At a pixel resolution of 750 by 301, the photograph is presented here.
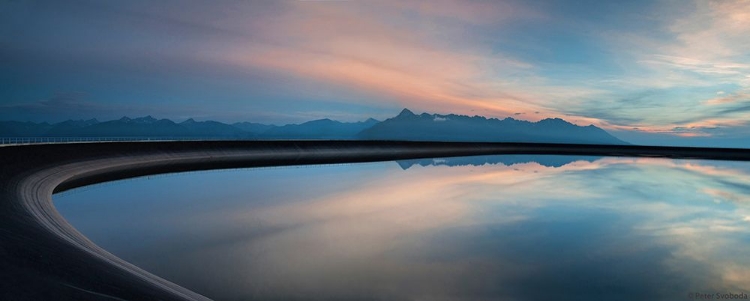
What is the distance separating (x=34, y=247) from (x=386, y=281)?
6.13 meters

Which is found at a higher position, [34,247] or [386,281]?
[34,247]

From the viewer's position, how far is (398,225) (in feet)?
58.4

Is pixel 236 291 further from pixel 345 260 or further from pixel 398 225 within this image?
pixel 398 225

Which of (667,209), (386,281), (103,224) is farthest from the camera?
(667,209)

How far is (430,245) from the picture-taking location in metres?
14.2

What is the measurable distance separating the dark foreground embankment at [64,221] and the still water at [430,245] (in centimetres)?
146

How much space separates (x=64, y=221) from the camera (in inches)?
581

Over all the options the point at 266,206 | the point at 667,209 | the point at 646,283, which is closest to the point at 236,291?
the point at 646,283

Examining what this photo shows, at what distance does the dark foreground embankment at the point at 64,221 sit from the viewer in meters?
6.79

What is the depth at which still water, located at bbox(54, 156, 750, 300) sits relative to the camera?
33.1 ft

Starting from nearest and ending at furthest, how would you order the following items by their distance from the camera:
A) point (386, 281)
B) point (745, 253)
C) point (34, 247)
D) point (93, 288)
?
point (93, 288) → point (34, 247) → point (386, 281) → point (745, 253)

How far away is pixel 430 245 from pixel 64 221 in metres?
10.4

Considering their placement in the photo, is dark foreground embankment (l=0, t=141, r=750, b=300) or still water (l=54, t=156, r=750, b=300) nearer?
dark foreground embankment (l=0, t=141, r=750, b=300)

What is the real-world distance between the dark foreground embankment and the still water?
A: 146cm
